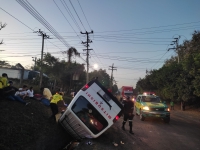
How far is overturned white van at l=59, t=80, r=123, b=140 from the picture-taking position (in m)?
6.78

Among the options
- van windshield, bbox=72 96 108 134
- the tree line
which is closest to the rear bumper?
van windshield, bbox=72 96 108 134

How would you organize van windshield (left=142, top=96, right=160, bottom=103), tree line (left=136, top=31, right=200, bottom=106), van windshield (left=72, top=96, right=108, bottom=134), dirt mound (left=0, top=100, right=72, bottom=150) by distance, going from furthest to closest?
tree line (left=136, top=31, right=200, bottom=106), van windshield (left=142, top=96, right=160, bottom=103), van windshield (left=72, top=96, right=108, bottom=134), dirt mound (left=0, top=100, right=72, bottom=150)

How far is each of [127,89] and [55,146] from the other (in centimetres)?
3258

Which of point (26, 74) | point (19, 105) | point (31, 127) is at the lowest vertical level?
point (31, 127)

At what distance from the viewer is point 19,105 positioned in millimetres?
9523

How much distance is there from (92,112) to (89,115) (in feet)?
0.52

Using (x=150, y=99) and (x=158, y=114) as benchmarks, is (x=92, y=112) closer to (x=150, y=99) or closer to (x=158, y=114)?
(x=158, y=114)

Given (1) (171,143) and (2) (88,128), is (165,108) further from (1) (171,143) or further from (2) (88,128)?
(2) (88,128)

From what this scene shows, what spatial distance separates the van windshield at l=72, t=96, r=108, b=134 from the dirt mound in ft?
5.90

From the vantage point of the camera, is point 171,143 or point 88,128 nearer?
point 88,128

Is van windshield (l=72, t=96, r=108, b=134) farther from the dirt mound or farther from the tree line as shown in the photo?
the tree line

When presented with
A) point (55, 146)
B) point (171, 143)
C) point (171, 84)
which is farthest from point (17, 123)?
point (171, 84)

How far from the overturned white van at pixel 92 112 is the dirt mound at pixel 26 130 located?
1134 millimetres

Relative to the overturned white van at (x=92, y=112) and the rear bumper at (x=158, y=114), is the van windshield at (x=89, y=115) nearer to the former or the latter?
the overturned white van at (x=92, y=112)
